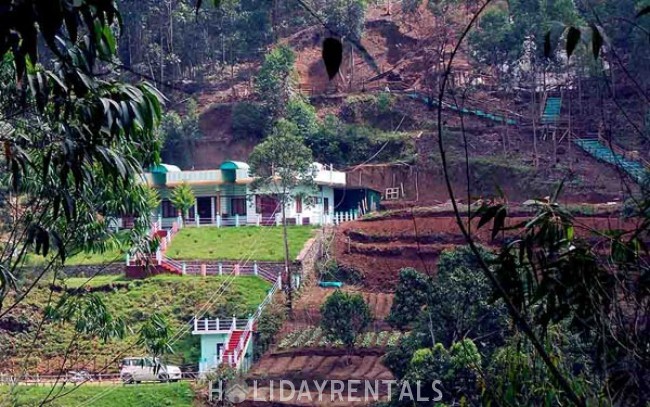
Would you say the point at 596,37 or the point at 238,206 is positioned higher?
the point at 238,206

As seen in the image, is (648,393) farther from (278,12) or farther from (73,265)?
(278,12)

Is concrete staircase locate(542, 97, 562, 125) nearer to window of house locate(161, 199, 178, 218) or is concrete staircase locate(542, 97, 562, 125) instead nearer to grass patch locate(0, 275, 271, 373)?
window of house locate(161, 199, 178, 218)

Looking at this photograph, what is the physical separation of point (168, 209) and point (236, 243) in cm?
530

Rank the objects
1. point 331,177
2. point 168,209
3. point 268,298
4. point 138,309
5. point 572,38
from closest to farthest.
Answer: point 572,38 → point 138,309 → point 268,298 → point 331,177 → point 168,209

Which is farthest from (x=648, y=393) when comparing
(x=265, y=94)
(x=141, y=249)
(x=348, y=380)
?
(x=265, y=94)

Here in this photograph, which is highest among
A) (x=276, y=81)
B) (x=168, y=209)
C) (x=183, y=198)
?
(x=276, y=81)

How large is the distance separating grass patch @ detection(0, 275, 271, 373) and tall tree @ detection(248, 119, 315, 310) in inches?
76.5

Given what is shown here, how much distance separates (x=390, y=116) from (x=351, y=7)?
4724 millimetres

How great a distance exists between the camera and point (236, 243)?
33.1 metres

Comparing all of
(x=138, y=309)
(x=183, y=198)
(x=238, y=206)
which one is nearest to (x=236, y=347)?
(x=138, y=309)

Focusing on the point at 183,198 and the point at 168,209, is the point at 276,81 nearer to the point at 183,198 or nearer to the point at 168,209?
the point at 168,209

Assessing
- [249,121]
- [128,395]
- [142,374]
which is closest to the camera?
[128,395]

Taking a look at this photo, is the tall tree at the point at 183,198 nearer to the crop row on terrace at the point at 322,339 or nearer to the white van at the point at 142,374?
the crop row on terrace at the point at 322,339

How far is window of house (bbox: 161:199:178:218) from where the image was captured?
37281 mm
